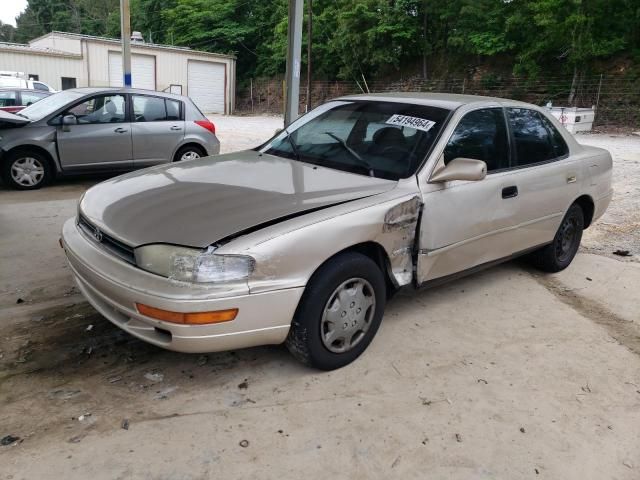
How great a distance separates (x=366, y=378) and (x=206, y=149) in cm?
671

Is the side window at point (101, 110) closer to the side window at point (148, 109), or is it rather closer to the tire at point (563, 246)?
the side window at point (148, 109)

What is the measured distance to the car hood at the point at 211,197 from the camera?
284 cm

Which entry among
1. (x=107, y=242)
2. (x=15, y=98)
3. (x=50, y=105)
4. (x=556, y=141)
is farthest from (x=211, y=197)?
(x=15, y=98)

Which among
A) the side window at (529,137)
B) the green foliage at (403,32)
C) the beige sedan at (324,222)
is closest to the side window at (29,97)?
the beige sedan at (324,222)

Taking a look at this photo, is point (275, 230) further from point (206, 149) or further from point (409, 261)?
point (206, 149)

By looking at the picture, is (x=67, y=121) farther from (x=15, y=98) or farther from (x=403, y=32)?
(x=403, y=32)

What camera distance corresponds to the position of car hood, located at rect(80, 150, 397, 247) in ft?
9.32

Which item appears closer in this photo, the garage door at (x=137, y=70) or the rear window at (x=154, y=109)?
the rear window at (x=154, y=109)

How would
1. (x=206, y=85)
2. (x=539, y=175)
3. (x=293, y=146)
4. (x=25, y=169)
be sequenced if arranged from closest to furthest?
(x=293, y=146) < (x=539, y=175) < (x=25, y=169) < (x=206, y=85)

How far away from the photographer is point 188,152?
896cm

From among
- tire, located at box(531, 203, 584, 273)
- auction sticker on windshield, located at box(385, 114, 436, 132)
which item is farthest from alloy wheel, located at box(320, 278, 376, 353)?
tire, located at box(531, 203, 584, 273)

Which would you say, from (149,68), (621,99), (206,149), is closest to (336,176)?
(206,149)

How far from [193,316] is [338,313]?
0.86 metres

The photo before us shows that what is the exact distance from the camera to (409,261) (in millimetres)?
3473
